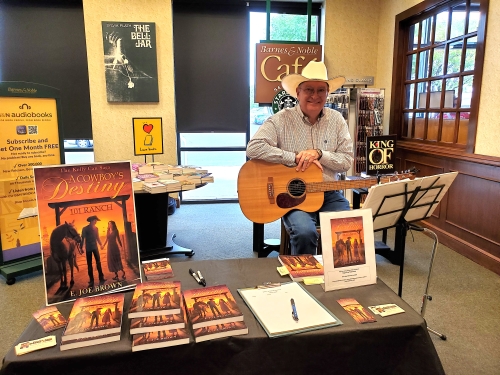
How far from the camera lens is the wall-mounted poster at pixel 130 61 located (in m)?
4.26

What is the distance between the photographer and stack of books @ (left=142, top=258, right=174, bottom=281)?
133 centimetres

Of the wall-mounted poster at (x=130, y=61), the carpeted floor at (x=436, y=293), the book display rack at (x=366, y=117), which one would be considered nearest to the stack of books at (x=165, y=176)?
the carpeted floor at (x=436, y=293)

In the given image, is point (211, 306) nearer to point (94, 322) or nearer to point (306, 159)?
point (94, 322)

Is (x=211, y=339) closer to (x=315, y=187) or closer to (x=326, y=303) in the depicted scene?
(x=326, y=303)

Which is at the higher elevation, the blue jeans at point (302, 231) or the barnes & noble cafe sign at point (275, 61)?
the barnes & noble cafe sign at point (275, 61)

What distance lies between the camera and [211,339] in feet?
3.19

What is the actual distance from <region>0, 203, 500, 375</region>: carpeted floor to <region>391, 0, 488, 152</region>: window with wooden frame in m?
1.04

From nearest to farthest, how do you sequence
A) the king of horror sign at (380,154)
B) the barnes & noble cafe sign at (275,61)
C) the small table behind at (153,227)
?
the small table behind at (153,227) < the king of horror sign at (380,154) < the barnes & noble cafe sign at (275,61)

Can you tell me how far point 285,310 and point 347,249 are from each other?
0.30 meters

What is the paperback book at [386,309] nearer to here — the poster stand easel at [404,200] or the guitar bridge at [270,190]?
the poster stand easel at [404,200]

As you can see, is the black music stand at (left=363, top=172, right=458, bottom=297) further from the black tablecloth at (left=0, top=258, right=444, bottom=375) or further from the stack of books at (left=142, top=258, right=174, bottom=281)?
the stack of books at (left=142, top=258, right=174, bottom=281)

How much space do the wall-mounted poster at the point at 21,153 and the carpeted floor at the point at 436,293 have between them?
1.00ft

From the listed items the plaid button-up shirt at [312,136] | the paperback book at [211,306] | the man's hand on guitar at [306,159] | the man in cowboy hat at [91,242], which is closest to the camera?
the paperback book at [211,306]

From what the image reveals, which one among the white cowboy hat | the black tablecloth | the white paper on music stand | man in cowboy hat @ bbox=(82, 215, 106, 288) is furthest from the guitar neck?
man in cowboy hat @ bbox=(82, 215, 106, 288)
